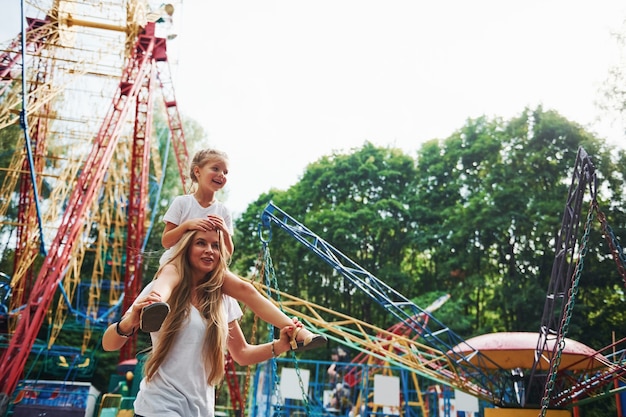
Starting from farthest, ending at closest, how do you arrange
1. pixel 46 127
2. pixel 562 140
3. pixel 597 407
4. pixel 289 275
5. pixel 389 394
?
pixel 289 275, pixel 562 140, pixel 46 127, pixel 597 407, pixel 389 394

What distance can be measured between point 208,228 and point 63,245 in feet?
29.6

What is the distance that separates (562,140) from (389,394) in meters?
11.9

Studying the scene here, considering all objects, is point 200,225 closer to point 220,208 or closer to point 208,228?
point 208,228

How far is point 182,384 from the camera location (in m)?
1.90

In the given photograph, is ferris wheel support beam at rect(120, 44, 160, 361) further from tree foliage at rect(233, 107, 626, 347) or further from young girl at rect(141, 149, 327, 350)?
young girl at rect(141, 149, 327, 350)

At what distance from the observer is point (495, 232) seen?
18812 mm

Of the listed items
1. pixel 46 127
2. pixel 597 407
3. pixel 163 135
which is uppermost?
pixel 163 135

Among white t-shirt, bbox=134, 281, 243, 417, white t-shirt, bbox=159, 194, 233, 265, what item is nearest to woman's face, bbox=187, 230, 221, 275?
white t-shirt, bbox=134, 281, 243, 417

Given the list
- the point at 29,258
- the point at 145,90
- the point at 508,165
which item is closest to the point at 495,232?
the point at 508,165

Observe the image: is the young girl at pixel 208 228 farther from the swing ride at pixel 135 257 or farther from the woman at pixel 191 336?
the swing ride at pixel 135 257

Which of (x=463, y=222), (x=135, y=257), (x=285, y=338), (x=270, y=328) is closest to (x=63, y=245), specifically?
(x=135, y=257)

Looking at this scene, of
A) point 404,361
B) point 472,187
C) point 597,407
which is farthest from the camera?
point 472,187

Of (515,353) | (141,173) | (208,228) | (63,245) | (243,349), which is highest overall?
(141,173)

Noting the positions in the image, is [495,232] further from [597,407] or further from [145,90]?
[145,90]
